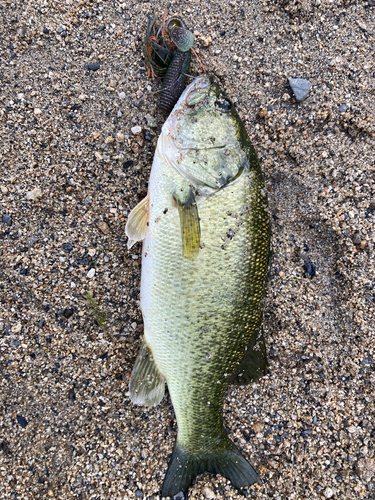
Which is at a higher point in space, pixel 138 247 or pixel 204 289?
pixel 204 289

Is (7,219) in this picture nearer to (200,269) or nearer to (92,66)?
(92,66)

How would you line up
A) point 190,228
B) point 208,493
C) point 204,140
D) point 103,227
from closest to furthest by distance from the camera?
point 190,228, point 204,140, point 208,493, point 103,227

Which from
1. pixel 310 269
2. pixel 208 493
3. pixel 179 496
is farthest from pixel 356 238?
pixel 179 496

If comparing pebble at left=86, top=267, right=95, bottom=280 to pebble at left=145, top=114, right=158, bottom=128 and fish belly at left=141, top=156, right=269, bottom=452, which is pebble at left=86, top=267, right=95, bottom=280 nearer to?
fish belly at left=141, top=156, right=269, bottom=452

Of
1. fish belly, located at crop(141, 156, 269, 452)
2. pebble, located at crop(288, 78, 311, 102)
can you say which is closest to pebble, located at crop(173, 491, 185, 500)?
fish belly, located at crop(141, 156, 269, 452)

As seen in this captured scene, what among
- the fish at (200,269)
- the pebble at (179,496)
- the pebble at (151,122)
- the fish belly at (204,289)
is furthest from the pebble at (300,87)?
the pebble at (179,496)
